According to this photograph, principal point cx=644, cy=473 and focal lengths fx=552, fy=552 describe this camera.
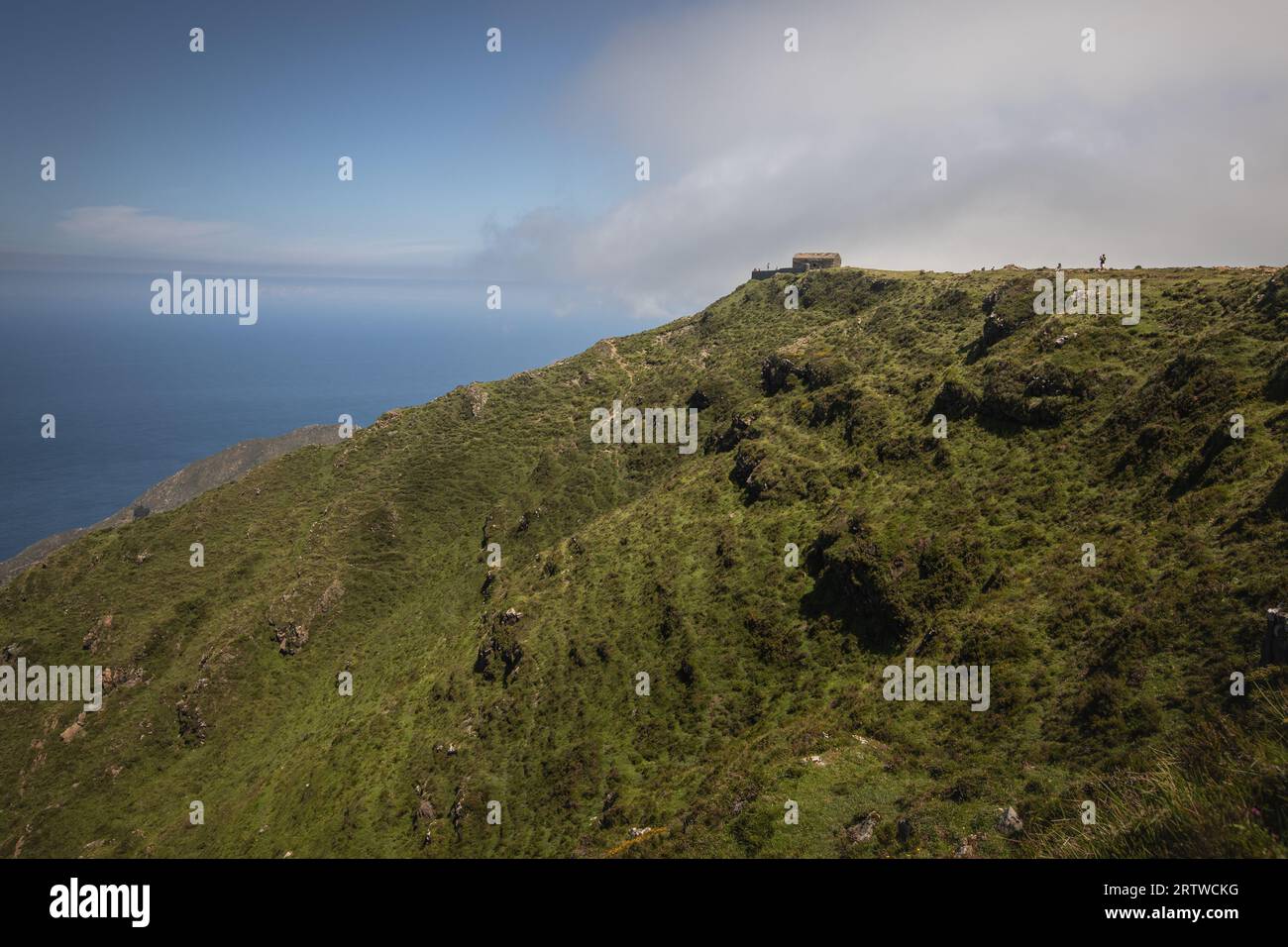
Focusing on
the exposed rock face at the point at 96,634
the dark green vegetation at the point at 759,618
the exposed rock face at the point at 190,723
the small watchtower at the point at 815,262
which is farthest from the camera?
the small watchtower at the point at 815,262

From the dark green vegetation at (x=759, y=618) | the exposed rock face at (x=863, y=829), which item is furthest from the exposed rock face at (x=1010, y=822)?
the exposed rock face at (x=863, y=829)

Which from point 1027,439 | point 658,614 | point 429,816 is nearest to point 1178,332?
point 1027,439

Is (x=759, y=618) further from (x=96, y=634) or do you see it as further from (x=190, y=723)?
(x=96, y=634)

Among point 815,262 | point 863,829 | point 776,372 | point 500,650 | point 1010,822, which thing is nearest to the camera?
point 1010,822

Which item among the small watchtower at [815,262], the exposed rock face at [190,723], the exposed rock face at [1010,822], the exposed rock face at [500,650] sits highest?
the small watchtower at [815,262]

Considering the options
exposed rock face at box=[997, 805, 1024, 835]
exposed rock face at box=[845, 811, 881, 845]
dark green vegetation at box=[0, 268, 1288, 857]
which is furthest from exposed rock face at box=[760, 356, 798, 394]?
exposed rock face at box=[997, 805, 1024, 835]

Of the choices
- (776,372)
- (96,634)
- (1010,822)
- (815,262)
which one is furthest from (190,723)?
(815,262)

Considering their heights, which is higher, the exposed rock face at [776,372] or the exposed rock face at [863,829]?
the exposed rock face at [776,372]

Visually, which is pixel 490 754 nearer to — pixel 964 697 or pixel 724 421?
pixel 964 697

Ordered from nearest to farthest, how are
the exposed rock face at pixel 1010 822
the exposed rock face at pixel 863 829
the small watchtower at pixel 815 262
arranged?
1. the exposed rock face at pixel 1010 822
2. the exposed rock face at pixel 863 829
3. the small watchtower at pixel 815 262

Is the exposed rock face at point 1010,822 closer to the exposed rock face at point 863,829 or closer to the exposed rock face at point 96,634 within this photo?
the exposed rock face at point 863,829
